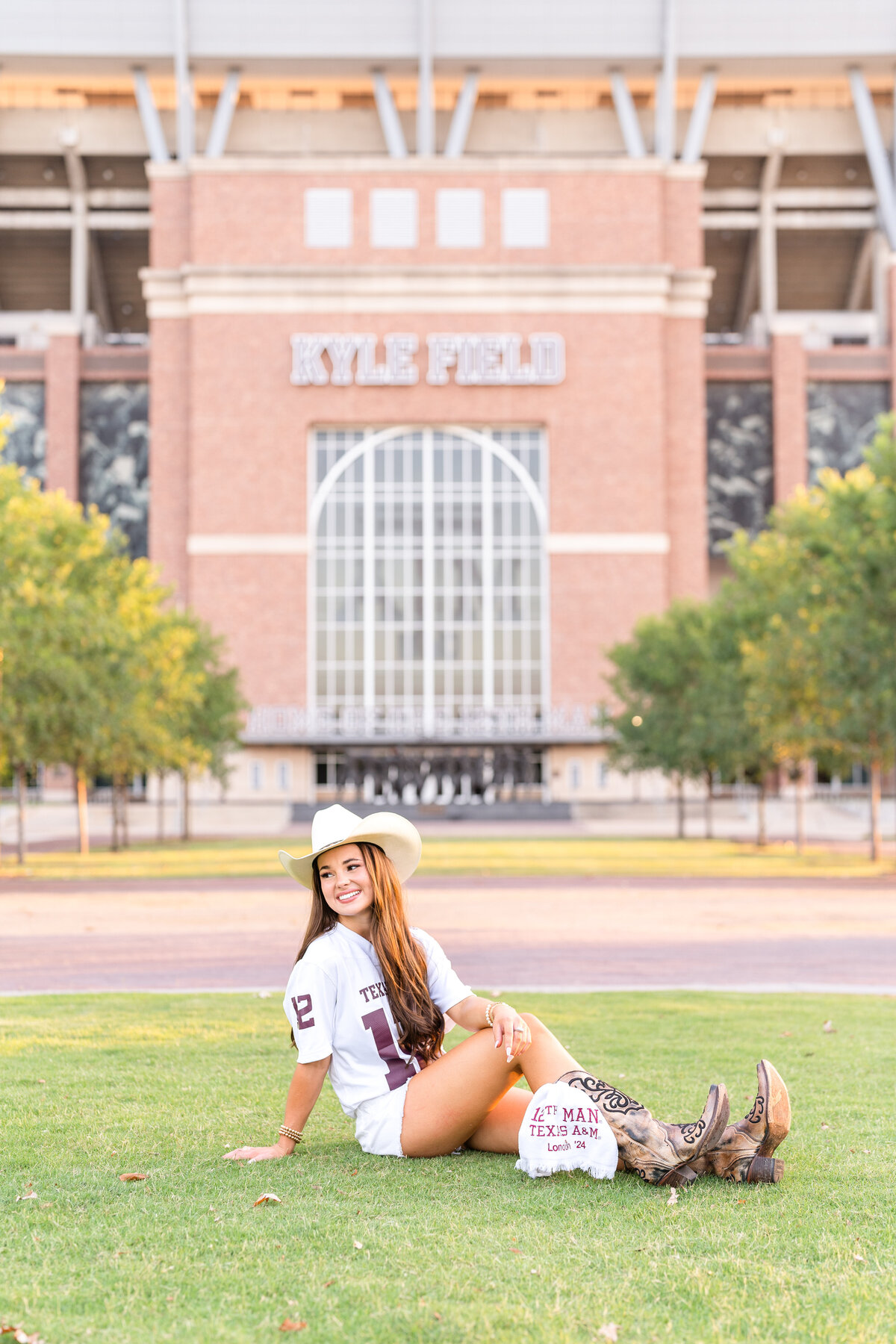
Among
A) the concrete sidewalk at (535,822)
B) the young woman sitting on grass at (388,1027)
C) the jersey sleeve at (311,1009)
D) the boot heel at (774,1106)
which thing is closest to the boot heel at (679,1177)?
the young woman sitting on grass at (388,1027)

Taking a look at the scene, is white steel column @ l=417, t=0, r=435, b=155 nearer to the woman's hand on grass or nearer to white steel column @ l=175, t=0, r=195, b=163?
white steel column @ l=175, t=0, r=195, b=163

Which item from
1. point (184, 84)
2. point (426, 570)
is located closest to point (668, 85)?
point (184, 84)

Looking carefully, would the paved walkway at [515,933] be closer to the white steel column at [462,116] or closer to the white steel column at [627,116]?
the white steel column at [462,116]

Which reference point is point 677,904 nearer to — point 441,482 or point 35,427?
point 441,482

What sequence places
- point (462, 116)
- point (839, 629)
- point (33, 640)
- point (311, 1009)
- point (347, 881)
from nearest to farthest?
point (311, 1009) < point (347, 881) < point (33, 640) < point (839, 629) < point (462, 116)

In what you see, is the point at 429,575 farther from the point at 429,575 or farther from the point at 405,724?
the point at 405,724

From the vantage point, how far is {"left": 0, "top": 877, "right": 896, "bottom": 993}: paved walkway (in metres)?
12.4

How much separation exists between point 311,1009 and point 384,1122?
23.0 inches

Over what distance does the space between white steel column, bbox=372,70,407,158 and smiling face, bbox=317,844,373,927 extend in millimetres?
65964

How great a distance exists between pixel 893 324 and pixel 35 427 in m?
42.1

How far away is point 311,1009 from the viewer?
5516 mm

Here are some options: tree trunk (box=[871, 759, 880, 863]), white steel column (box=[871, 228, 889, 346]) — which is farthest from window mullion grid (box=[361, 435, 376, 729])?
tree trunk (box=[871, 759, 880, 863])

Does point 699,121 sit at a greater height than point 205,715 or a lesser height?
greater

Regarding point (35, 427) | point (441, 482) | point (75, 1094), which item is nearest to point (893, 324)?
point (441, 482)
